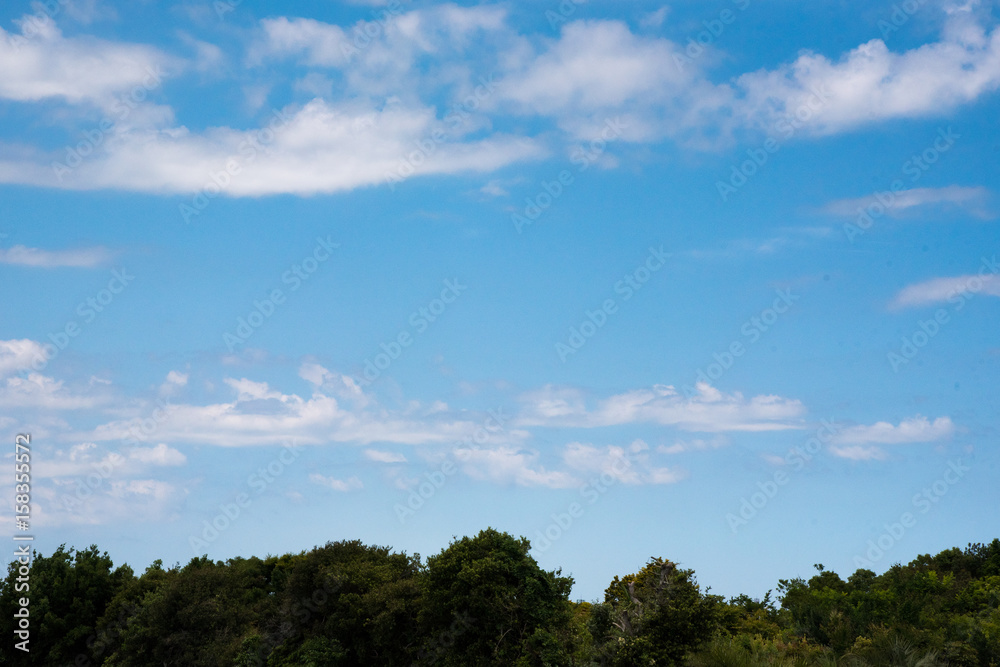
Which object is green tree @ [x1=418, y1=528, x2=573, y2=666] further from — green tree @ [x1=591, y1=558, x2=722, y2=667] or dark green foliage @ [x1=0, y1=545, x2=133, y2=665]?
dark green foliage @ [x1=0, y1=545, x2=133, y2=665]

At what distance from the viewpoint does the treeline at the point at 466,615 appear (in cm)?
2994

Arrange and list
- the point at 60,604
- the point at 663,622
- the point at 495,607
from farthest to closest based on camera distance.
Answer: the point at 60,604
the point at 495,607
the point at 663,622

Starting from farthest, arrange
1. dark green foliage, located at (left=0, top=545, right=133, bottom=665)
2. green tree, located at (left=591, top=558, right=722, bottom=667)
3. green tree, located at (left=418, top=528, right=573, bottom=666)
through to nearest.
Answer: dark green foliage, located at (left=0, top=545, right=133, bottom=665)
green tree, located at (left=418, top=528, right=573, bottom=666)
green tree, located at (left=591, top=558, right=722, bottom=667)

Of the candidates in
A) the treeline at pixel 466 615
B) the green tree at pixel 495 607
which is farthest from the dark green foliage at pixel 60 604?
the green tree at pixel 495 607

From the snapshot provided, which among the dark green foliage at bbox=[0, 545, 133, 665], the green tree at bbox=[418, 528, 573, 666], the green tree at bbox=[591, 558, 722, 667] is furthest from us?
the dark green foliage at bbox=[0, 545, 133, 665]

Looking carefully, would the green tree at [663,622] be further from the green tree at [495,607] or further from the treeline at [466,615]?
the green tree at [495,607]

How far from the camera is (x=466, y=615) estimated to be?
1414 inches

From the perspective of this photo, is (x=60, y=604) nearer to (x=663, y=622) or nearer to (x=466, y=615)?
(x=466, y=615)

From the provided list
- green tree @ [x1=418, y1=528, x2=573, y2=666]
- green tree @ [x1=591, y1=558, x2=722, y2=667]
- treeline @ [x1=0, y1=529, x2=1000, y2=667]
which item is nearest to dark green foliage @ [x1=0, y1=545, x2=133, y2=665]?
treeline @ [x1=0, y1=529, x2=1000, y2=667]

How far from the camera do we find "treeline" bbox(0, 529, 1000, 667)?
29.9 metres

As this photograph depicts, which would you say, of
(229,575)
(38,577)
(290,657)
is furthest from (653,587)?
(38,577)

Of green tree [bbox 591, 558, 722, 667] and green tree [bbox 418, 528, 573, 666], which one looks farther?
green tree [bbox 418, 528, 573, 666]

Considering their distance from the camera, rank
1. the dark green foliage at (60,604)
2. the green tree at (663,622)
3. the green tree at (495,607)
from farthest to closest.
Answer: the dark green foliage at (60,604) → the green tree at (495,607) → the green tree at (663,622)

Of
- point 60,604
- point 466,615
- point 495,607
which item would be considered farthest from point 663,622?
point 60,604
